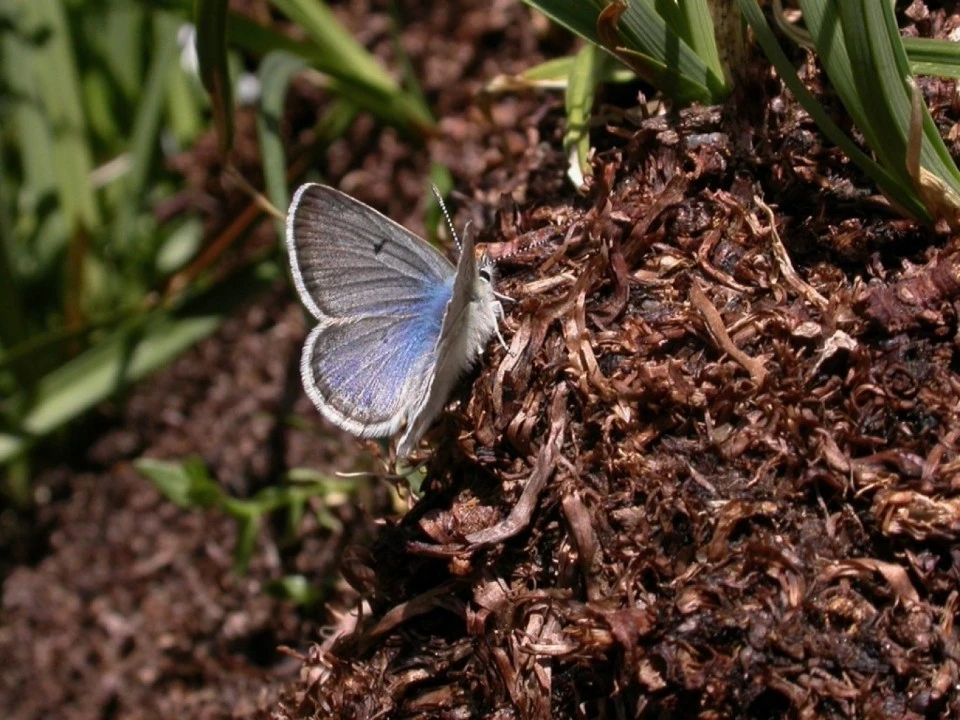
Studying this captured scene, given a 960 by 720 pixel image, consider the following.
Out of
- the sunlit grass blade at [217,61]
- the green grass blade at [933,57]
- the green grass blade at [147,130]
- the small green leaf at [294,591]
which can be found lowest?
the small green leaf at [294,591]

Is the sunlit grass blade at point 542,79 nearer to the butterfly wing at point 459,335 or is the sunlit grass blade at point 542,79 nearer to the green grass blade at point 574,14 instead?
the green grass blade at point 574,14

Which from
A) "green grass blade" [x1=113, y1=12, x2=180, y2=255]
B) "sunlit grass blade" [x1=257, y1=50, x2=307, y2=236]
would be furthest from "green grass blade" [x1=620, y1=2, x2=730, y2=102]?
"green grass blade" [x1=113, y1=12, x2=180, y2=255]

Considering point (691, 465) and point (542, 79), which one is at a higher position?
point (542, 79)

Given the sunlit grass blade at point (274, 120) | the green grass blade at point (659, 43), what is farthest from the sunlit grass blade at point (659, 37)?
the sunlit grass blade at point (274, 120)

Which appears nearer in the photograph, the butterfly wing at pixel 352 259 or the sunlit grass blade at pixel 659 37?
the sunlit grass blade at pixel 659 37

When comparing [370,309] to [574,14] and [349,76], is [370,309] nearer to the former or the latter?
[574,14]

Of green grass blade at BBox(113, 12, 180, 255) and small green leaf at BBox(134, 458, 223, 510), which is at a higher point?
green grass blade at BBox(113, 12, 180, 255)

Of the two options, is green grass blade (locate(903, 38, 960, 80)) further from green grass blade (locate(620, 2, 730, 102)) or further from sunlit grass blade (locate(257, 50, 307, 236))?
sunlit grass blade (locate(257, 50, 307, 236))

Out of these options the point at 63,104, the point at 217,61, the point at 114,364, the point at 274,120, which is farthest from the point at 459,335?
the point at 63,104
